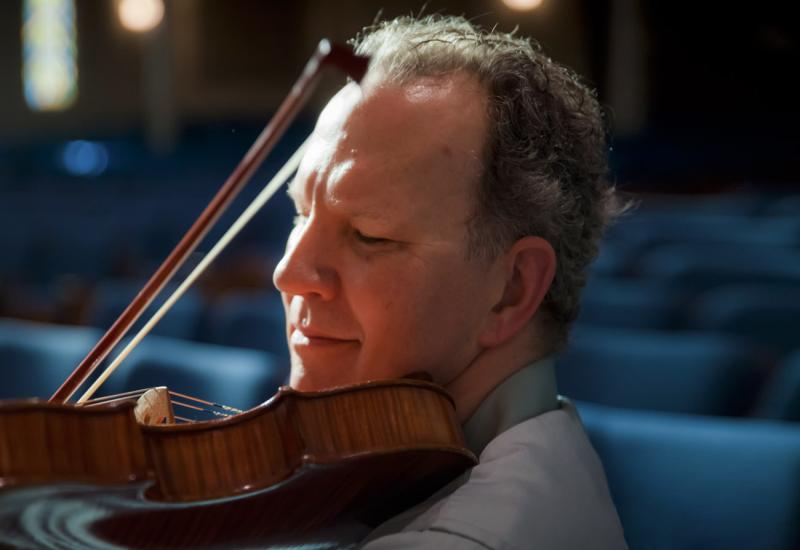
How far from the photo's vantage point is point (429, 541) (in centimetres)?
89

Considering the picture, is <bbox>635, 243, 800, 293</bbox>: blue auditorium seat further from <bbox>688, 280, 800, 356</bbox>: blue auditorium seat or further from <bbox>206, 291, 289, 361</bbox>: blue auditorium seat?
<bbox>206, 291, 289, 361</bbox>: blue auditorium seat

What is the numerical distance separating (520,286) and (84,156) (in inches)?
413

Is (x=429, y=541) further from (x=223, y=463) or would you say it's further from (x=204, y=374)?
(x=204, y=374)

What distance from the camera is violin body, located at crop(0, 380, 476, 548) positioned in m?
0.71

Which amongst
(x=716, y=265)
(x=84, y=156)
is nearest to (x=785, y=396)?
(x=716, y=265)

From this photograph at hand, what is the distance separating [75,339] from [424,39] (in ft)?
5.56

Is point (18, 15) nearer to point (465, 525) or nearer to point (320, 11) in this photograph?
point (320, 11)

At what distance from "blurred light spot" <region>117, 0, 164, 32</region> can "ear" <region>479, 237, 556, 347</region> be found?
9.27 meters

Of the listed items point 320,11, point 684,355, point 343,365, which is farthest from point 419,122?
point 320,11

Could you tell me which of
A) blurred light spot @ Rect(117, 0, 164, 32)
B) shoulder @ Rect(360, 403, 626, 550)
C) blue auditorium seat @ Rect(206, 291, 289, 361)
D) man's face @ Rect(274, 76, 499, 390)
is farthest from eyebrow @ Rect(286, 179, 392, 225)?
blurred light spot @ Rect(117, 0, 164, 32)

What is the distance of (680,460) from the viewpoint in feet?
4.90

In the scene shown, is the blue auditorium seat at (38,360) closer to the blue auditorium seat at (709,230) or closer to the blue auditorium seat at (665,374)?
the blue auditorium seat at (665,374)

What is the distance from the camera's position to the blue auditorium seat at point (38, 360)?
8.05 ft

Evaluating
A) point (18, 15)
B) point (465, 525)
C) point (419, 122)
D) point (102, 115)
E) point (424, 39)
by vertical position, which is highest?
point (18, 15)
